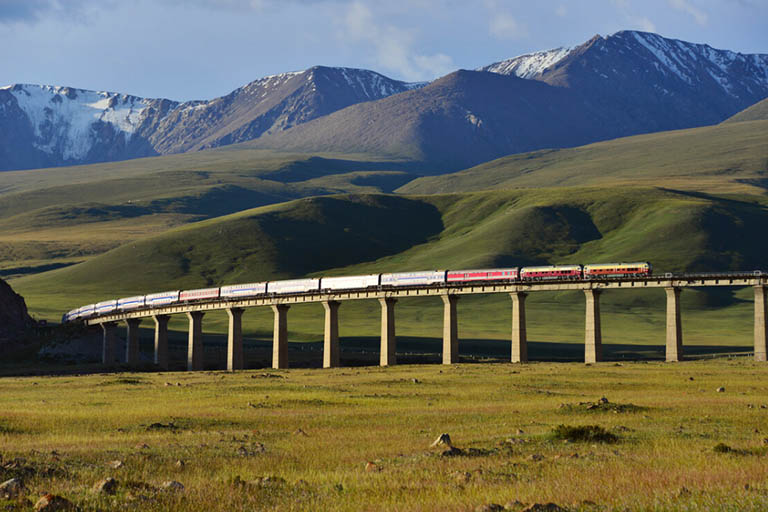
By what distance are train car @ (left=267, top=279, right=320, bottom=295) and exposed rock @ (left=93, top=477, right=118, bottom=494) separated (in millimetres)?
97346

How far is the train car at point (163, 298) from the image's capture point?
135250 millimetres

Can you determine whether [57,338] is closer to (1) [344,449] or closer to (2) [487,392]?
(2) [487,392]

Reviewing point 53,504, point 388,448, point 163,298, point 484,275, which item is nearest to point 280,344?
point 484,275

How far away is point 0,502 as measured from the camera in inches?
754

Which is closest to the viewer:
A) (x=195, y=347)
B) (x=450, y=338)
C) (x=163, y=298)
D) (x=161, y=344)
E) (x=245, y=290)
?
(x=450, y=338)

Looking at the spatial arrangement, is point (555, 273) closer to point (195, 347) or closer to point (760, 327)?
point (760, 327)

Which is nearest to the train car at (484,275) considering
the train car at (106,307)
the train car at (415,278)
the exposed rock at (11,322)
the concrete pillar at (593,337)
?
the train car at (415,278)

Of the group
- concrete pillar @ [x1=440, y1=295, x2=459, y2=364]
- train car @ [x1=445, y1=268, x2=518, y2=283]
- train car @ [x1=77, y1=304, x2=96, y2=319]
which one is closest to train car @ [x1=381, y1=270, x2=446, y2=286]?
train car @ [x1=445, y1=268, x2=518, y2=283]

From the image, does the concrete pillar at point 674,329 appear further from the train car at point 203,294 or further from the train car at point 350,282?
the train car at point 203,294

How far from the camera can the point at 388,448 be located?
97.4 feet

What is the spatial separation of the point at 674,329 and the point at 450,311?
80.0ft

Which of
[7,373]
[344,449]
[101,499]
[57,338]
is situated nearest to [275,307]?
[7,373]

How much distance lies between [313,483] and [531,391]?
35622mm

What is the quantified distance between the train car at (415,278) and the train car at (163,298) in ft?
111
